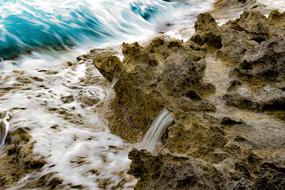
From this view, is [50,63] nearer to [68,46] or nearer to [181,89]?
[68,46]

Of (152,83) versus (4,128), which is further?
(4,128)

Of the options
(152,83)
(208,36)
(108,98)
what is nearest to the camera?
(152,83)

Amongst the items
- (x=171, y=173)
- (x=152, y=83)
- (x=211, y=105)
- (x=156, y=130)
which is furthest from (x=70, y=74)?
(x=171, y=173)

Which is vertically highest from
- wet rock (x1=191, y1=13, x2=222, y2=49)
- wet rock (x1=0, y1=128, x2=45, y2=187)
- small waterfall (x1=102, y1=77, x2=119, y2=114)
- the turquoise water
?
the turquoise water

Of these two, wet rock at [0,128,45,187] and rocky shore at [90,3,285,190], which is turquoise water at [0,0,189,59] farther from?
wet rock at [0,128,45,187]

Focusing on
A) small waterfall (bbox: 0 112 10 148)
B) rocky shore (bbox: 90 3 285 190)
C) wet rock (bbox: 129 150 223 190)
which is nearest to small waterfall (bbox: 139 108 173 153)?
rocky shore (bbox: 90 3 285 190)

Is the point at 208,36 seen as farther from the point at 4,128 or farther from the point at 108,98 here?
the point at 4,128

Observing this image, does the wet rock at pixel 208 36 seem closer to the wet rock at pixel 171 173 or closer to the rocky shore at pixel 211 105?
the rocky shore at pixel 211 105

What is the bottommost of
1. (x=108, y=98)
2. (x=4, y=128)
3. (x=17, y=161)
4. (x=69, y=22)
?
(x=17, y=161)
